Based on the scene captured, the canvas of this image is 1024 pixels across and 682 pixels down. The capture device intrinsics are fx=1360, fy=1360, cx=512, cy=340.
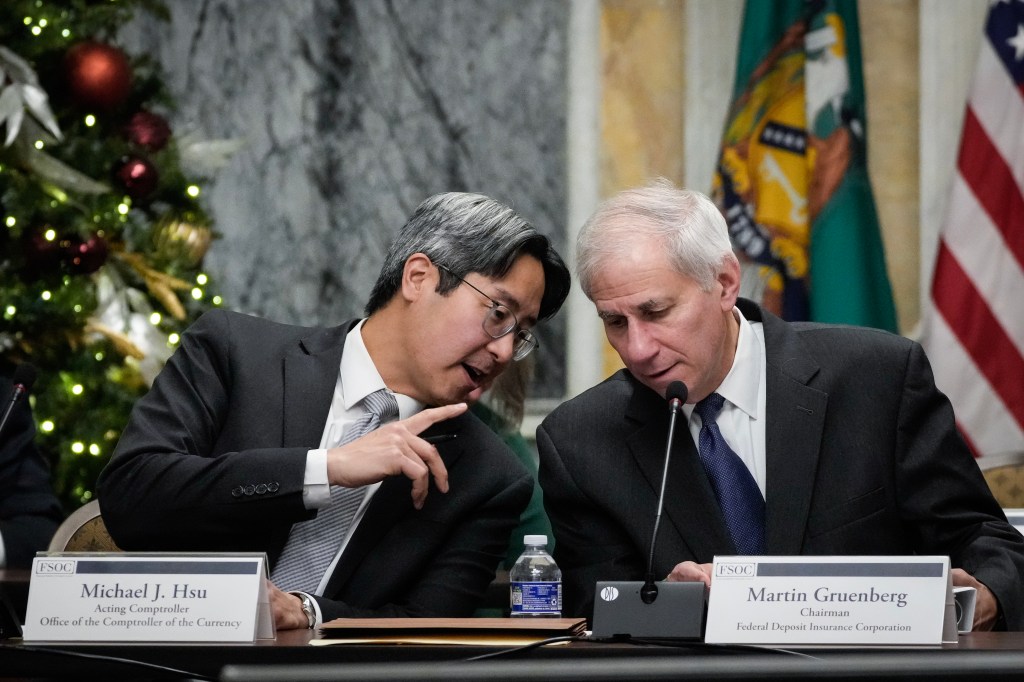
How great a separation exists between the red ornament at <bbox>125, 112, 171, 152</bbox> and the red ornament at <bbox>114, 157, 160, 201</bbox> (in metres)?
0.09

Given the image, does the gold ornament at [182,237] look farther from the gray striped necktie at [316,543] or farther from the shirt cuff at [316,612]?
the shirt cuff at [316,612]

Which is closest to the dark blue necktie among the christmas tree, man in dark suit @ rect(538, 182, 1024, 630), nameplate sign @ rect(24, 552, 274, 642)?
man in dark suit @ rect(538, 182, 1024, 630)

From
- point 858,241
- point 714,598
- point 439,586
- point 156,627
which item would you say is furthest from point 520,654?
point 858,241

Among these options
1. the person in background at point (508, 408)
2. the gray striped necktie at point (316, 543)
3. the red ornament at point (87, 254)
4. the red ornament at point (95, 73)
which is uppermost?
the red ornament at point (95, 73)

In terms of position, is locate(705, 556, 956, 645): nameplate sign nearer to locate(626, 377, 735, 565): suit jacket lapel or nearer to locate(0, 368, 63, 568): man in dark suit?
locate(626, 377, 735, 565): suit jacket lapel

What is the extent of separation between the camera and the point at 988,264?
4160mm

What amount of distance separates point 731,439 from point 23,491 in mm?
1601

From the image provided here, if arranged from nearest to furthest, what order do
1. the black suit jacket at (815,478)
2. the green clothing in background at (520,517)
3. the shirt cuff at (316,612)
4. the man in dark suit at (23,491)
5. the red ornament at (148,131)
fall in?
the shirt cuff at (316,612), the black suit jacket at (815,478), the man in dark suit at (23,491), the green clothing in background at (520,517), the red ornament at (148,131)

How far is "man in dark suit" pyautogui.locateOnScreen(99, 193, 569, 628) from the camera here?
2203 millimetres

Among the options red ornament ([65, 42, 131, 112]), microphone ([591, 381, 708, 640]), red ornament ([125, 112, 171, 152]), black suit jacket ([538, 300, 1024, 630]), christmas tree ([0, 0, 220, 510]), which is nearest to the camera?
microphone ([591, 381, 708, 640])

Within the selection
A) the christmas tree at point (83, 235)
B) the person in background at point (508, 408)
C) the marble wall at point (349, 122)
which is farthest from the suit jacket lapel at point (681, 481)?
the marble wall at point (349, 122)

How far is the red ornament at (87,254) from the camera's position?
3.74 metres

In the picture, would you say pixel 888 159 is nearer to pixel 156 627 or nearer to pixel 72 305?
pixel 72 305

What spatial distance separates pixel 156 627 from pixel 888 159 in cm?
346
